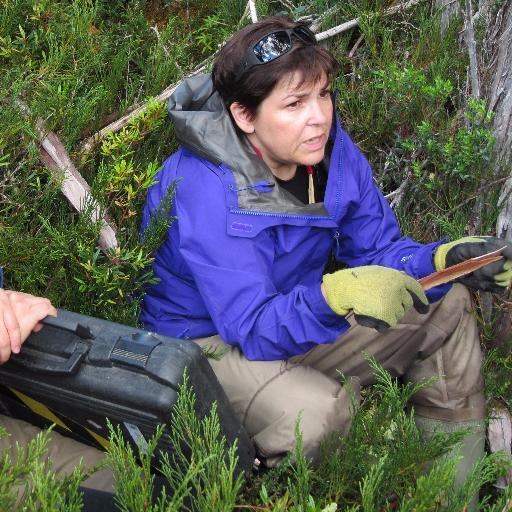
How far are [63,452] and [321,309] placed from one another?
1140 mm

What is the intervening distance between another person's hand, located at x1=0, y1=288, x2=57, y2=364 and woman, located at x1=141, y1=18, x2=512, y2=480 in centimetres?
66

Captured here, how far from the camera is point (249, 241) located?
2.68 m

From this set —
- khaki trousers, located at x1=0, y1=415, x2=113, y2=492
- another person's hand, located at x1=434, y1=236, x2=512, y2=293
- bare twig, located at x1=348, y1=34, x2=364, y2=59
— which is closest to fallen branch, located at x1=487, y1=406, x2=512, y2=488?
another person's hand, located at x1=434, y1=236, x2=512, y2=293

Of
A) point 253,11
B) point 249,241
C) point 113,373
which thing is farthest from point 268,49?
point 113,373

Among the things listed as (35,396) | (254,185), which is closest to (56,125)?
(254,185)

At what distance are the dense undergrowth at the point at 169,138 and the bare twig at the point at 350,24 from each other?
59 mm

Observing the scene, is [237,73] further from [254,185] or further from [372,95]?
[372,95]

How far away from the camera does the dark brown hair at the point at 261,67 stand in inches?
106

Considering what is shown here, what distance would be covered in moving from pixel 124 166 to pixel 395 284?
52.9 inches

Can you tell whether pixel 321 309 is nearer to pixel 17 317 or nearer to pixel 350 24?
pixel 17 317

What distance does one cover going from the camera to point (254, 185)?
2.73 metres

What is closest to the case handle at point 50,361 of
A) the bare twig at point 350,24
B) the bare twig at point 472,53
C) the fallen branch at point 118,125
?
the fallen branch at point 118,125

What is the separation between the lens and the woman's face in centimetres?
273

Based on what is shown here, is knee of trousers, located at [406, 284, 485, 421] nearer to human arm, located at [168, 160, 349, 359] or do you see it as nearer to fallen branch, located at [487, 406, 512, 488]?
fallen branch, located at [487, 406, 512, 488]
